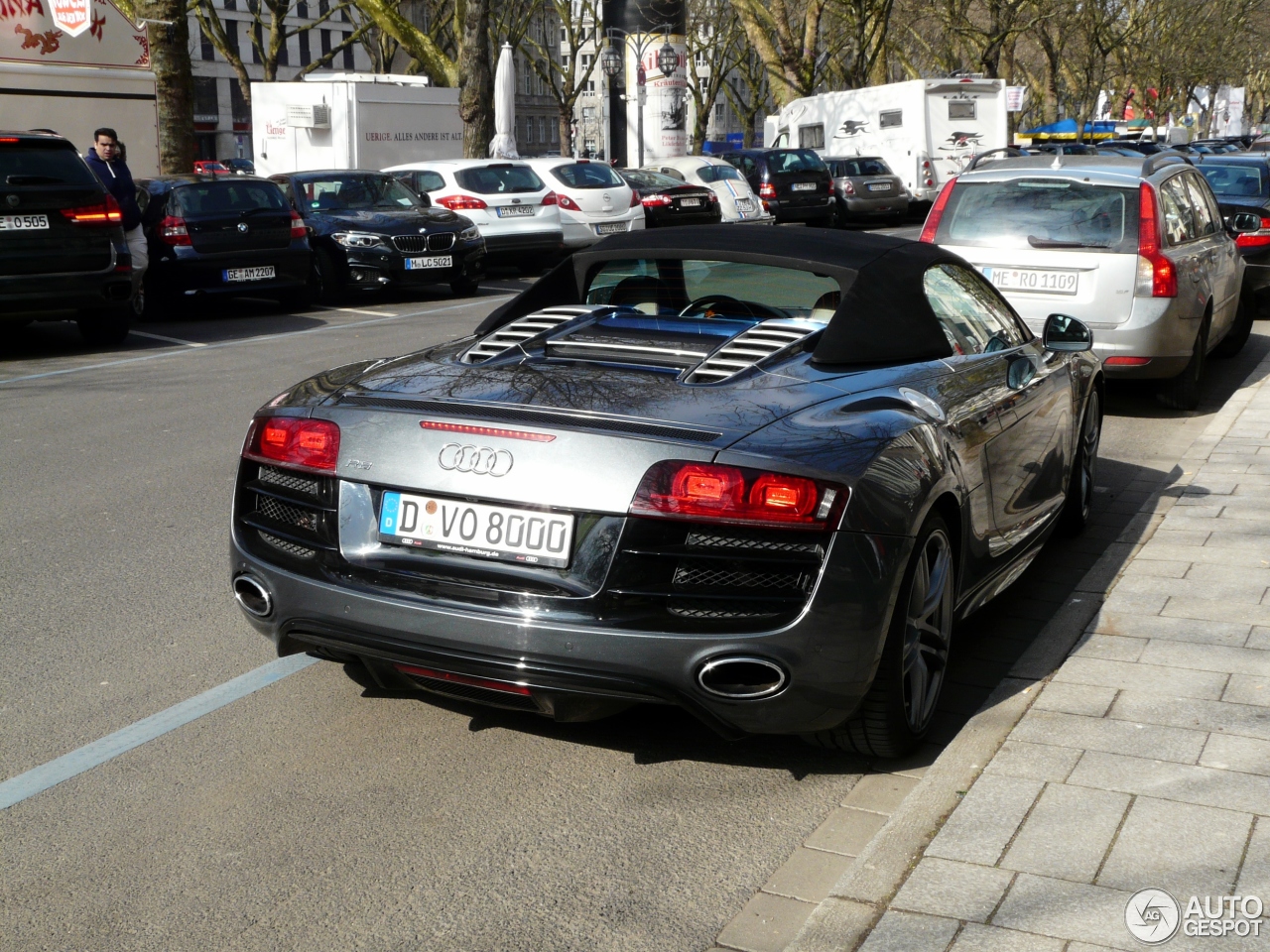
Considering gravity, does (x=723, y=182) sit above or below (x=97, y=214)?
above

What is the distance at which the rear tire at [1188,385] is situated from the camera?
395 inches

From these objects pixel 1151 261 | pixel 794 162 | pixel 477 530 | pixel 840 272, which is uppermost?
pixel 794 162

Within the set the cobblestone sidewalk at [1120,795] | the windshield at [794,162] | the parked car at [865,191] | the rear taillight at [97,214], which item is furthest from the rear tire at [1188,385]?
the parked car at [865,191]

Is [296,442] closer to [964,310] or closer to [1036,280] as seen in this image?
[964,310]

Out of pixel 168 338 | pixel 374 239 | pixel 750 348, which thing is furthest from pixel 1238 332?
pixel 168 338

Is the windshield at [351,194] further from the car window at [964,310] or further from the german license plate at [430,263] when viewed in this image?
the car window at [964,310]

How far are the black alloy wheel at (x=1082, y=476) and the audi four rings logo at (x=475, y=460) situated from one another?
11.2 ft

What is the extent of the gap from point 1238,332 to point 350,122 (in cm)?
1933

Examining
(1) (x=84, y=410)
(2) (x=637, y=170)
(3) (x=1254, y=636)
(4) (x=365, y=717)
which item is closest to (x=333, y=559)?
(4) (x=365, y=717)

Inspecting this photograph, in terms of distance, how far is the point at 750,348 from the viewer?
4.32 m

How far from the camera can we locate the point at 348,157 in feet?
92.5

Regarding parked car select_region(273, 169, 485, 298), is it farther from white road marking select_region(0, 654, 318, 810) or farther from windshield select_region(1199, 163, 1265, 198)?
white road marking select_region(0, 654, 318, 810)

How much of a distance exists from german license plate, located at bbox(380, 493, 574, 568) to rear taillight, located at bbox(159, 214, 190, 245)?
12930 millimetres

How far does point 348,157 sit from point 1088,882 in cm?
2666
